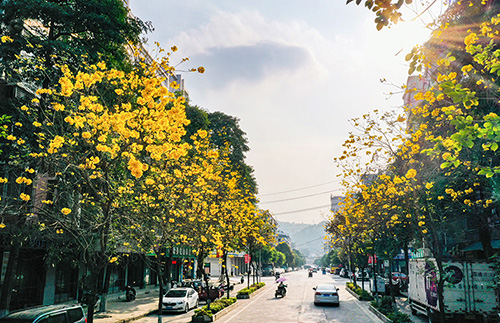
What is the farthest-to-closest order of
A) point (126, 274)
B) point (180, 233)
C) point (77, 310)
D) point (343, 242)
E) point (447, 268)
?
point (343, 242) < point (126, 274) < point (180, 233) < point (447, 268) < point (77, 310)

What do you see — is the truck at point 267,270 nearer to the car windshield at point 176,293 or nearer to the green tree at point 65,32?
the car windshield at point 176,293

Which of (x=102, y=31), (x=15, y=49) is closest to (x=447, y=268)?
(x=102, y=31)

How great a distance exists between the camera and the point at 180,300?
23156mm

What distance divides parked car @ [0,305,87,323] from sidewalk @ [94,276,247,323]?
8.14 meters

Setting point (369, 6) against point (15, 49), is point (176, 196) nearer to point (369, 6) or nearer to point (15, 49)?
point (15, 49)

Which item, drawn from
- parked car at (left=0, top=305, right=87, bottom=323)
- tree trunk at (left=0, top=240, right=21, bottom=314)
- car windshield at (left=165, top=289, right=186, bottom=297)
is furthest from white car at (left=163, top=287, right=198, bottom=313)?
parked car at (left=0, top=305, right=87, bottom=323)

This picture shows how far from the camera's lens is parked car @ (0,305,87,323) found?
9500 millimetres

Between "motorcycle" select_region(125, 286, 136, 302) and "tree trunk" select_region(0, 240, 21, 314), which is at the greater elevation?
"tree trunk" select_region(0, 240, 21, 314)

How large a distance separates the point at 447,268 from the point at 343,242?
28.6 meters

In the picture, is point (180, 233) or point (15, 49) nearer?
point (15, 49)

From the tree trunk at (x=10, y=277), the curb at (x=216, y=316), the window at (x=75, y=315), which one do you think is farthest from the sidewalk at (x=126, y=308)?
the window at (x=75, y=315)

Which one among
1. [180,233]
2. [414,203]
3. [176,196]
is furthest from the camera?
[180,233]

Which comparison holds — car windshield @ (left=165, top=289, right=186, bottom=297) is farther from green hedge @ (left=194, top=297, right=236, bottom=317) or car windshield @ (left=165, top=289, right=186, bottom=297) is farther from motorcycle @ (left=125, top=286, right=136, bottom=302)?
motorcycle @ (left=125, top=286, right=136, bottom=302)

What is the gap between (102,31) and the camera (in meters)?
17.9
